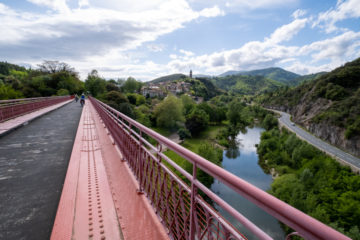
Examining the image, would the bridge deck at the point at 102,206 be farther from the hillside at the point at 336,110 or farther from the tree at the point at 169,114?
the tree at the point at 169,114

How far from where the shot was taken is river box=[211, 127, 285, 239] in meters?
17.4

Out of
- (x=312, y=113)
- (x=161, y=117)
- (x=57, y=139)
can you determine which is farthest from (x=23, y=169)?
(x=312, y=113)

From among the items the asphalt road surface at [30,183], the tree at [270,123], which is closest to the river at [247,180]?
the tree at [270,123]

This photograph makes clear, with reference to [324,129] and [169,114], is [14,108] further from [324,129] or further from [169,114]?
[324,129]

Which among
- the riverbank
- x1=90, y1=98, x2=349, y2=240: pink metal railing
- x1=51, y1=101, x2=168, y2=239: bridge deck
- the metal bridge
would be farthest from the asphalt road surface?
the riverbank

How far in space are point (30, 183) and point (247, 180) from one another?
1094 inches

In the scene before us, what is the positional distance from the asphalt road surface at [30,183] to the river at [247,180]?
1604 cm

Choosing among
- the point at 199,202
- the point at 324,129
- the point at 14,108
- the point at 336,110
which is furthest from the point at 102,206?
the point at 336,110

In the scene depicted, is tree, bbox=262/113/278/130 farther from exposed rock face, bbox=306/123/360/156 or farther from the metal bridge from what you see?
the metal bridge

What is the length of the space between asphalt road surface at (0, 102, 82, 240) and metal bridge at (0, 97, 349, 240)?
53 mm

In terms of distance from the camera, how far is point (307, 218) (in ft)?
2.43

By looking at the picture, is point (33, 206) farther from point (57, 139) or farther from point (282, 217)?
point (57, 139)

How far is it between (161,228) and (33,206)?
1.94 m

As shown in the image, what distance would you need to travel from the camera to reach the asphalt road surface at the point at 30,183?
7.48 ft
